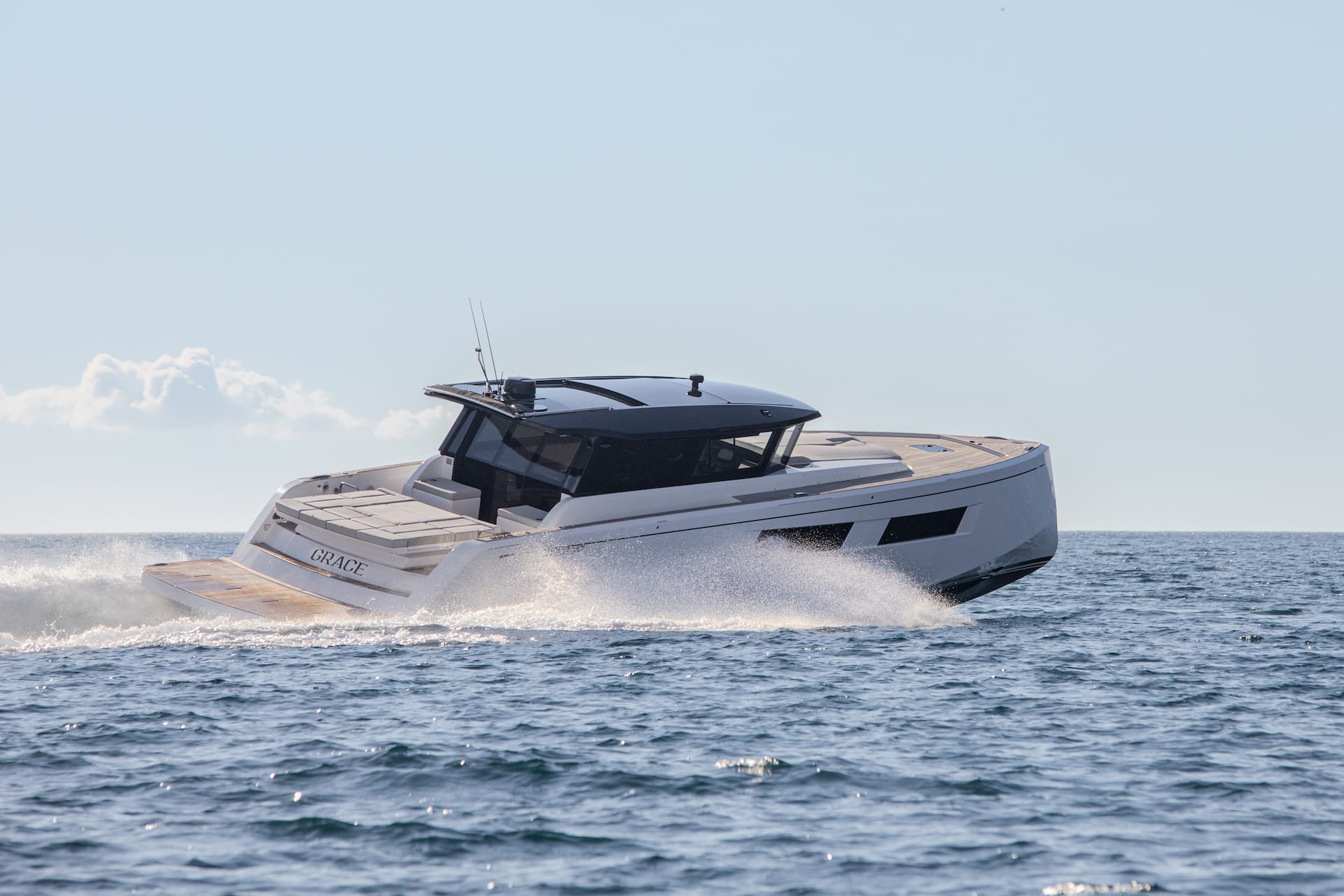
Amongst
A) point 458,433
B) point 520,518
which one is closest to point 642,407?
point 520,518

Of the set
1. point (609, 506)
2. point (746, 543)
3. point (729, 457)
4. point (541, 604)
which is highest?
point (729, 457)

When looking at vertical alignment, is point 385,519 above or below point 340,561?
above

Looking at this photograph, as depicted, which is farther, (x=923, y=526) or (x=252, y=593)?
Result: (x=923, y=526)

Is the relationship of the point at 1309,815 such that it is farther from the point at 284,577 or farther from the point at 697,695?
the point at 284,577

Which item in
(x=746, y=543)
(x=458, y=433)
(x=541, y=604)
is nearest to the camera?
(x=541, y=604)

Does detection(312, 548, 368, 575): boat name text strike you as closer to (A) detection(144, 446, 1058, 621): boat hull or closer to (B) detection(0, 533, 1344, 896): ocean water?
(A) detection(144, 446, 1058, 621): boat hull

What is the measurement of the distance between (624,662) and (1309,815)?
6167 mm

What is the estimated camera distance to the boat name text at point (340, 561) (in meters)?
13.6

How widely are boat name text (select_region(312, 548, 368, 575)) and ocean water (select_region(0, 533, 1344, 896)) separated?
84cm

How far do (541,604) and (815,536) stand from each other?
314 cm

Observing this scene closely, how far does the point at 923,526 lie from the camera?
1471 cm

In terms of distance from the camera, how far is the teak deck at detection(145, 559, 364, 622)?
13016 millimetres

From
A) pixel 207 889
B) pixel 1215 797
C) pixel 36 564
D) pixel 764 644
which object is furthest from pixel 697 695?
pixel 36 564

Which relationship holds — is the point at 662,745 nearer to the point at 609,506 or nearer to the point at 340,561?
the point at 609,506
